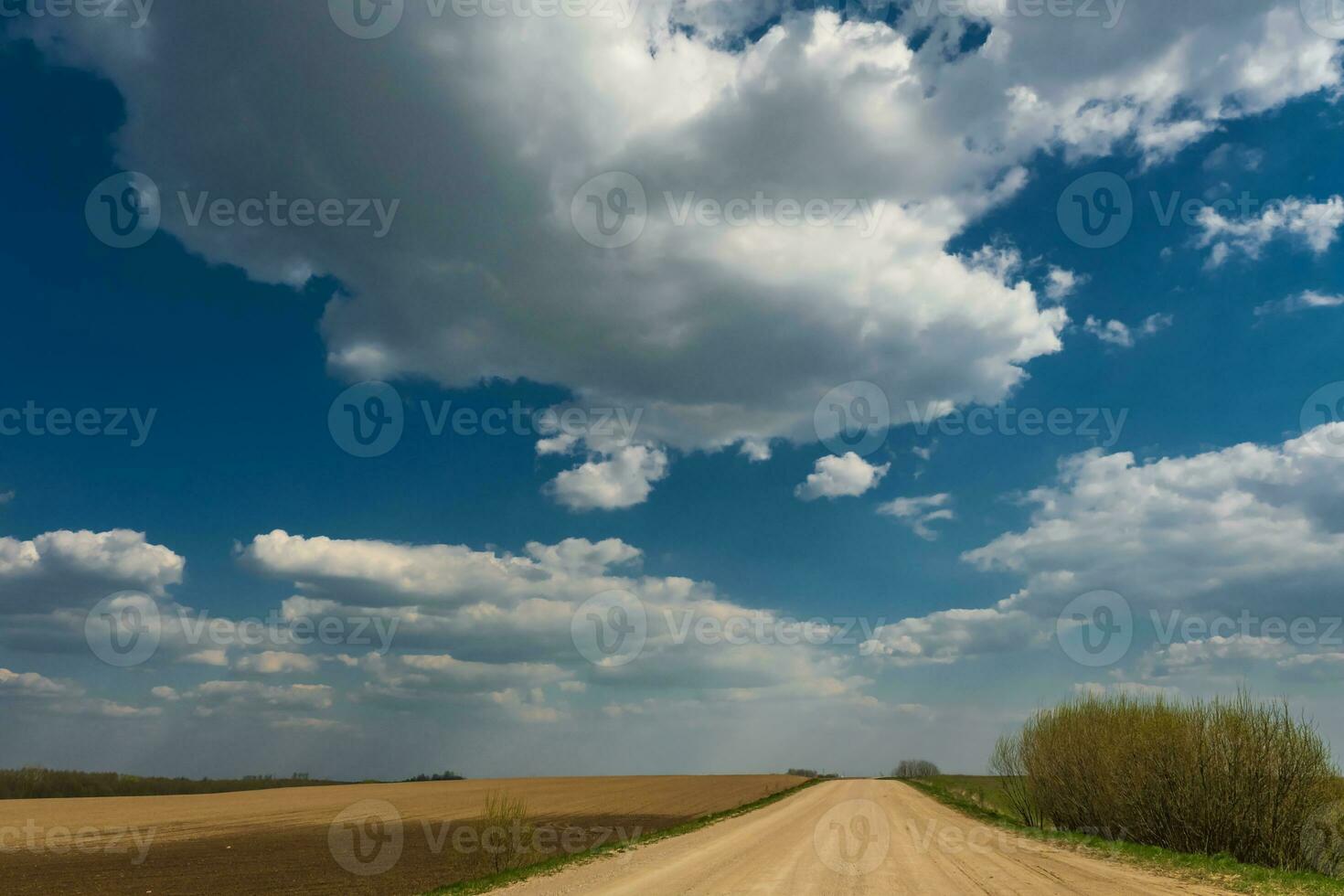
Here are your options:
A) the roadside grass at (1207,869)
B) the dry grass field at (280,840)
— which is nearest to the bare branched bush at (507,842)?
the dry grass field at (280,840)

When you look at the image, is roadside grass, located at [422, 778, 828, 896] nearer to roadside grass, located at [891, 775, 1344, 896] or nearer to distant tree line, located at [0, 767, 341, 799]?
roadside grass, located at [891, 775, 1344, 896]

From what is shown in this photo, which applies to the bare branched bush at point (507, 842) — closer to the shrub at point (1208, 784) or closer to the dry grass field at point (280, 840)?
the dry grass field at point (280, 840)

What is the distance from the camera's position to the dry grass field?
28.5 meters

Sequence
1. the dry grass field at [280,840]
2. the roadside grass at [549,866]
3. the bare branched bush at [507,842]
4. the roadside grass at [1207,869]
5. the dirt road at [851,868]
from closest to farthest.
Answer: the roadside grass at [1207,869] → the dirt road at [851,868] → the roadside grass at [549,866] → the dry grass field at [280,840] → the bare branched bush at [507,842]

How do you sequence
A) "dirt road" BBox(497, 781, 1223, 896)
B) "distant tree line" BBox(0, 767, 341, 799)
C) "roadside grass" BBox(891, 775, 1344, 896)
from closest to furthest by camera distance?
"roadside grass" BBox(891, 775, 1344, 896), "dirt road" BBox(497, 781, 1223, 896), "distant tree line" BBox(0, 767, 341, 799)

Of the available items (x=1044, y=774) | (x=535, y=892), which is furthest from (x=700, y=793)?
(x=535, y=892)

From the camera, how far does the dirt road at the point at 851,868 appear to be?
798 inches

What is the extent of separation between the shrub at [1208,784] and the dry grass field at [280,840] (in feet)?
72.3

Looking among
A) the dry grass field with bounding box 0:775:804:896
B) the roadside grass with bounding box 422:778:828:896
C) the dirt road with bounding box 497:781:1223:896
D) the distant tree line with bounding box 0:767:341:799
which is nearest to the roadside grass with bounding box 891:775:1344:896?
the dirt road with bounding box 497:781:1223:896

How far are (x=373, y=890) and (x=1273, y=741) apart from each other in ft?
96.0

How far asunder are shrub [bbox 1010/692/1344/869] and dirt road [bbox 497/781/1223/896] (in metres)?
4.11

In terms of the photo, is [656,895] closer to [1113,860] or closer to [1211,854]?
[1113,860]

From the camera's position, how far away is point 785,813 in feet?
170

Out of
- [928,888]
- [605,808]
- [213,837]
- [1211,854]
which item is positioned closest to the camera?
[928,888]
